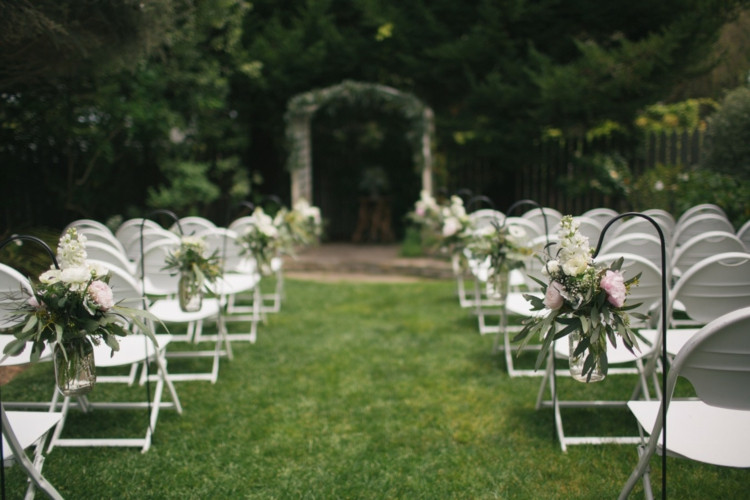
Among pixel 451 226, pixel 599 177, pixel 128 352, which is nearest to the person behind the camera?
pixel 128 352

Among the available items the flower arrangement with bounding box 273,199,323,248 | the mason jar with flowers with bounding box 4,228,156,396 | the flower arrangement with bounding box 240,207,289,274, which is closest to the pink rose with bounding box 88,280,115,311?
the mason jar with flowers with bounding box 4,228,156,396

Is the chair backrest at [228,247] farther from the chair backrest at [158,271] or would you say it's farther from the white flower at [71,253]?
the white flower at [71,253]

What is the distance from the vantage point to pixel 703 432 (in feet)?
7.04

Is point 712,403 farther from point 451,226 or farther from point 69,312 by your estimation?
point 451,226

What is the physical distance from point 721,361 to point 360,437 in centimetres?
206

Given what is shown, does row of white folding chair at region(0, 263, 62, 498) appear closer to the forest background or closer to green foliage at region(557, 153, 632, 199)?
the forest background

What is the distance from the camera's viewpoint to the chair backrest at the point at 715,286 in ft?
8.71

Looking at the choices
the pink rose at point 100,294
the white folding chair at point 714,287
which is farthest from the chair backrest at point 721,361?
the pink rose at point 100,294

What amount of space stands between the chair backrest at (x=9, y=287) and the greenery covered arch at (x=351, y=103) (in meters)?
8.35

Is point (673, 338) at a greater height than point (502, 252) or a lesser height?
lesser

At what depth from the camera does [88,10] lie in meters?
4.74

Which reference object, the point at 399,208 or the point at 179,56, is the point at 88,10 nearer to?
the point at 179,56

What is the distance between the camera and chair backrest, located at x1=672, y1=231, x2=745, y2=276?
3488 mm

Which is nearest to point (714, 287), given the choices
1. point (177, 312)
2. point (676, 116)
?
point (177, 312)
